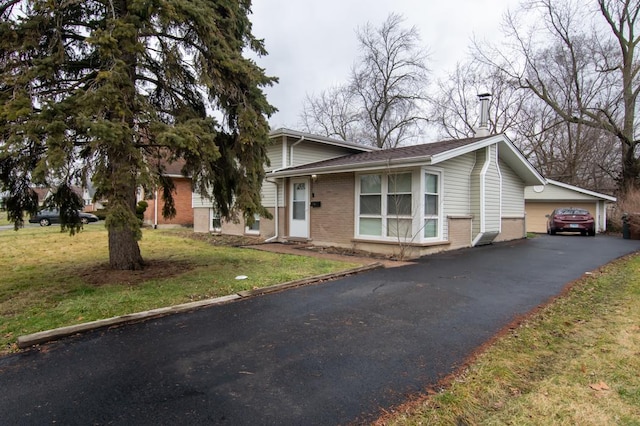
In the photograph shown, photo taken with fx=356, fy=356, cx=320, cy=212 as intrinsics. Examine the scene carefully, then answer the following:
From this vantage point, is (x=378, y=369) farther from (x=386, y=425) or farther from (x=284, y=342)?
(x=284, y=342)

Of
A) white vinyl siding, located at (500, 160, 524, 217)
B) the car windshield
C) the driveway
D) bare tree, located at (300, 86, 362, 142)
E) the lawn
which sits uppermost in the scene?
bare tree, located at (300, 86, 362, 142)

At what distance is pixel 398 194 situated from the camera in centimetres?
1065

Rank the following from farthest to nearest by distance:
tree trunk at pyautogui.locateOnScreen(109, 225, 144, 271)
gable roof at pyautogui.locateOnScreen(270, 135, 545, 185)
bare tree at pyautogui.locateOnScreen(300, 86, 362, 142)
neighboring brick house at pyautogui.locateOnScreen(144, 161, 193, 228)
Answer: bare tree at pyautogui.locateOnScreen(300, 86, 362, 142) < neighboring brick house at pyautogui.locateOnScreen(144, 161, 193, 228) < gable roof at pyautogui.locateOnScreen(270, 135, 545, 185) < tree trunk at pyautogui.locateOnScreen(109, 225, 144, 271)

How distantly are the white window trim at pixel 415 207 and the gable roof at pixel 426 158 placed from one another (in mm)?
486

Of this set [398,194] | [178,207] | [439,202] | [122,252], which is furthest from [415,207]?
[178,207]

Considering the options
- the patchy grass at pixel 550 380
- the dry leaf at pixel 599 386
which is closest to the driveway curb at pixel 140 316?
the patchy grass at pixel 550 380

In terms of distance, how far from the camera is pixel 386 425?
2.47 metres

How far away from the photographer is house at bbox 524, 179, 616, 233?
20820 mm

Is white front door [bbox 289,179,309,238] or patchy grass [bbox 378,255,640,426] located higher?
white front door [bbox 289,179,309,238]

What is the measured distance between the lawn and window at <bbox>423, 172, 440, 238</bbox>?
130 inches

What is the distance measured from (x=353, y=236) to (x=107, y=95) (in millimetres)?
8046

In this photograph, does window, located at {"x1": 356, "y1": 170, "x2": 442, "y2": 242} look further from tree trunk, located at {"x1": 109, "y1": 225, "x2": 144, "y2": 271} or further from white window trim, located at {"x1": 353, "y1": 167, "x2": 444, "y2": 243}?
tree trunk, located at {"x1": 109, "y1": 225, "x2": 144, "y2": 271}

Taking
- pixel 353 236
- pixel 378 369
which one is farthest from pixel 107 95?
pixel 353 236

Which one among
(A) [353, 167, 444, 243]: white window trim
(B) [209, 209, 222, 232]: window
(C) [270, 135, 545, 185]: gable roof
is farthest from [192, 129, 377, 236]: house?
(A) [353, 167, 444, 243]: white window trim
